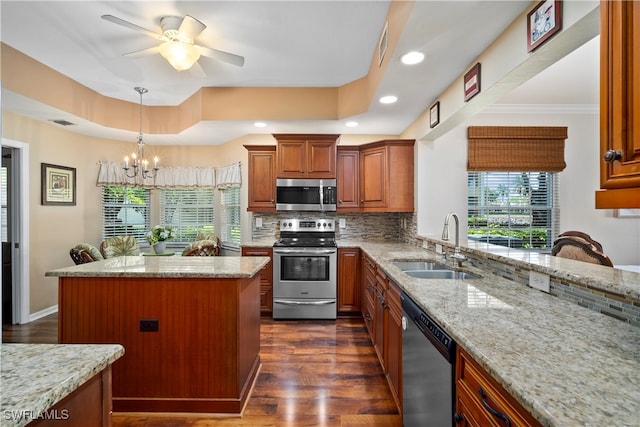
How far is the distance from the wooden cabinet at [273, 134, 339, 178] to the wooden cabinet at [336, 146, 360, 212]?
0.17 meters

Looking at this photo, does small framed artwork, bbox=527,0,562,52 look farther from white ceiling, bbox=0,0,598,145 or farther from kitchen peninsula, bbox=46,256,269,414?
kitchen peninsula, bbox=46,256,269,414

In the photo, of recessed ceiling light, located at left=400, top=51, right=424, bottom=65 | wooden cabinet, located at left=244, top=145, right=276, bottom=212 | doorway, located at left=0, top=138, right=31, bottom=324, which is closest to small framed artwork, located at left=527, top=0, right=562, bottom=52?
recessed ceiling light, located at left=400, top=51, right=424, bottom=65

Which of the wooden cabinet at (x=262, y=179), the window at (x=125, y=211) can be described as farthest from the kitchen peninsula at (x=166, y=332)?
the window at (x=125, y=211)

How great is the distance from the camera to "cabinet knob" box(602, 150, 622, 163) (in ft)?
2.71

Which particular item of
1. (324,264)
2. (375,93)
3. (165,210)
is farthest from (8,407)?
(165,210)

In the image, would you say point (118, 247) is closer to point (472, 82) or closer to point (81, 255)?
point (81, 255)

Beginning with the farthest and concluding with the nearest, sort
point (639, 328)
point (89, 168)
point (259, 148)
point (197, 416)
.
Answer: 1. point (89, 168)
2. point (259, 148)
3. point (197, 416)
4. point (639, 328)

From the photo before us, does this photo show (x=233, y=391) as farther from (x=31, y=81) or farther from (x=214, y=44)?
(x=31, y=81)

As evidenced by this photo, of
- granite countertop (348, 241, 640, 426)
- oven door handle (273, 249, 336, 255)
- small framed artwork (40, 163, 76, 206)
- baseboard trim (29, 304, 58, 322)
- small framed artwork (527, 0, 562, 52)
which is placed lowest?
baseboard trim (29, 304, 58, 322)

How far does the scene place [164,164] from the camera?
197 inches

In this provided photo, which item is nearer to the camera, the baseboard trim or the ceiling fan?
the ceiling fan

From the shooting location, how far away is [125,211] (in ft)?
16.1

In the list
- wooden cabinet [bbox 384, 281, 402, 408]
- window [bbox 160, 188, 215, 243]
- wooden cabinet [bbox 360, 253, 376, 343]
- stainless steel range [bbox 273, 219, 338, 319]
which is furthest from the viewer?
window [bbox 160, 188, 215, 243]

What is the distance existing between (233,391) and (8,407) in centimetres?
159
